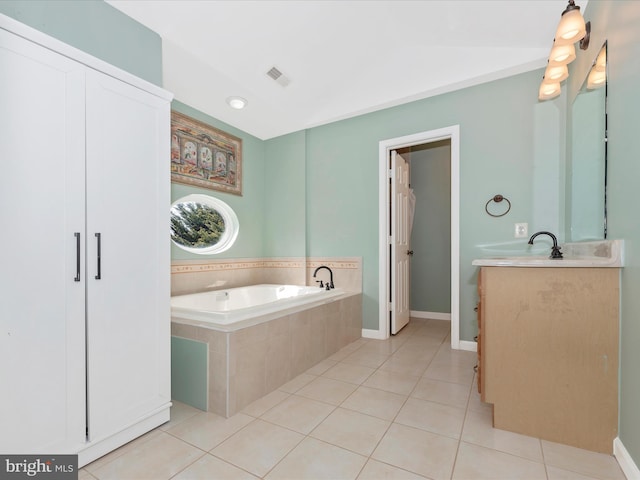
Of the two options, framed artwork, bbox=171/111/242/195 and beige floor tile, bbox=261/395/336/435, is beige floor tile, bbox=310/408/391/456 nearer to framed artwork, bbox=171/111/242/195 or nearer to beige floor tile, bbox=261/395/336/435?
beige floor tile, bbox=261/395/336/435

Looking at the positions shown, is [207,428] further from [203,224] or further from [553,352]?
[203,224]

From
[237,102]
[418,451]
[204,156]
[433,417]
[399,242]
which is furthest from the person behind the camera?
[399,242]

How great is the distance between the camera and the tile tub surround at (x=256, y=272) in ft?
10.2

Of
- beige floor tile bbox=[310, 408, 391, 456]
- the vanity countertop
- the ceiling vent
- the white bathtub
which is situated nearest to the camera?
the vanity countertop

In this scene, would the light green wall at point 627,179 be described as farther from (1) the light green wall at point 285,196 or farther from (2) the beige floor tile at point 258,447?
(1) the light green wall at point 285,196

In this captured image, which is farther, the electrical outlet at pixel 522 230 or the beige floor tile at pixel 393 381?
the electrical outlet at pixel 522 230

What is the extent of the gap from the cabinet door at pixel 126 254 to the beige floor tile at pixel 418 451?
1.23 m

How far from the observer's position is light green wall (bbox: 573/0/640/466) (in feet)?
4.11

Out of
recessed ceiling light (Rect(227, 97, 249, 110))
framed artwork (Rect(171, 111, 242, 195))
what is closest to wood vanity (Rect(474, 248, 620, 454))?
recessed ceiling light (Rect(227, 97, 249, 110))

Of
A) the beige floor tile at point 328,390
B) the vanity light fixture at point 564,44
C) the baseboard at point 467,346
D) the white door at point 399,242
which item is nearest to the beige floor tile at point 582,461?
the beige floor tile at point 328,390

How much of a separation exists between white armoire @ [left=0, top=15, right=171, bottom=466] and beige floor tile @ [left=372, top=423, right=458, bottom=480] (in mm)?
1226

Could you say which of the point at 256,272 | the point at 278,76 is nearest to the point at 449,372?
the point at 256,272

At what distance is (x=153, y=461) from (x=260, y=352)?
0.77 metres

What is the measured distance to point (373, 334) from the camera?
11.0ft
